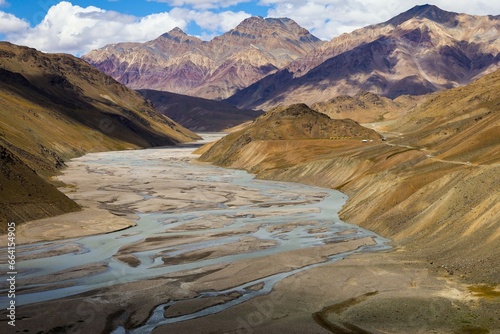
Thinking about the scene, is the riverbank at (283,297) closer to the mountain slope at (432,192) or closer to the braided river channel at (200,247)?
the braided river channel at (200,247)

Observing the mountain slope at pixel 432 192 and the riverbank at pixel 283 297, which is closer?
the riverbank at pixel 283 297

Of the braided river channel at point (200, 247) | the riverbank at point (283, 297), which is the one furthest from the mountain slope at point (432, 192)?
the braided river channel at point (200, 247)

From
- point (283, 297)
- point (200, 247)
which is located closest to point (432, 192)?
point (200, 247)

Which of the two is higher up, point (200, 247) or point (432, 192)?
point (432, 192)

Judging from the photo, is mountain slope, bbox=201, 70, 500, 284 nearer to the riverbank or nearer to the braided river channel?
the riverbank

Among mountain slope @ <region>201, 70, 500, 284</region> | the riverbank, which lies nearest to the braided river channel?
the riverbank

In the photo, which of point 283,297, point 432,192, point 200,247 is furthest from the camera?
point 432,192

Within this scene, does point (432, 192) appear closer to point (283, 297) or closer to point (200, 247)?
point (200, 247)

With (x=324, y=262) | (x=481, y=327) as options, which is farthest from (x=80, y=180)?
(x=481, y=327)

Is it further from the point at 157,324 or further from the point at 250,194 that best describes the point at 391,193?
the point at 157,324
